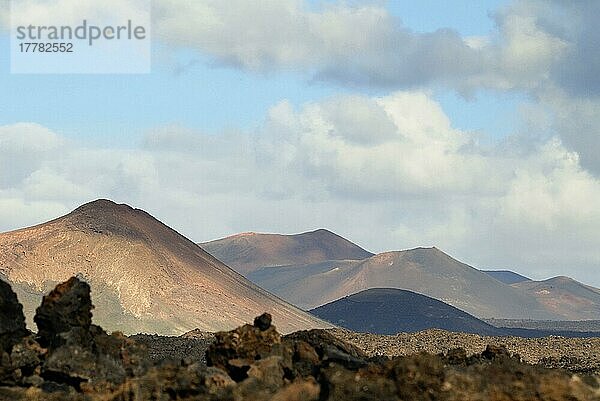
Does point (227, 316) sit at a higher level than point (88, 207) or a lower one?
lower

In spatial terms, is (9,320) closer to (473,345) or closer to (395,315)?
(473,345)

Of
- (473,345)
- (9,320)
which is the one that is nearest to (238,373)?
(9,320)

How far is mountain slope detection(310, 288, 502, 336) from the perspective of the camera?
5207 inches

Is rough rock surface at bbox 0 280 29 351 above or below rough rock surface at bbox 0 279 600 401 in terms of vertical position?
above

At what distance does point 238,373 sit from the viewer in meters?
18.4

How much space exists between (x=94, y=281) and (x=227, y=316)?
1319 centimetres

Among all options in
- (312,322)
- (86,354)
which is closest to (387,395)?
(86,354)

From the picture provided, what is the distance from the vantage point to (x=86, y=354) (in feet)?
59.6

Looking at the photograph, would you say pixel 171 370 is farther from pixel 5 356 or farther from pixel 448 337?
pixel 448 337

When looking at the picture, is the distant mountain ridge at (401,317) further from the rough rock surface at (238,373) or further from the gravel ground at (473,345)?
the rough rock surface at (238,373)

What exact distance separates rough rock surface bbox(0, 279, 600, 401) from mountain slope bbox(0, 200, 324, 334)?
209ft

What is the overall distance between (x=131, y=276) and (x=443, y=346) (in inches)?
1850

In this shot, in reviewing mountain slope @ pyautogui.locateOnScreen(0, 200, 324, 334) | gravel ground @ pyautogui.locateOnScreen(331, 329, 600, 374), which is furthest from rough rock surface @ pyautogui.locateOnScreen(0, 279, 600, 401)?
mountain slope @ pyautogui.locateOnScreen(0, 200, 324, 334)

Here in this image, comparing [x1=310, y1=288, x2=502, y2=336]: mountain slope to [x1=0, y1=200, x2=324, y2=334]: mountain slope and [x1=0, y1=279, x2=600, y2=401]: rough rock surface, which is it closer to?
[x1=0, y1=200, x2=324, y2=334]: mountain slope
